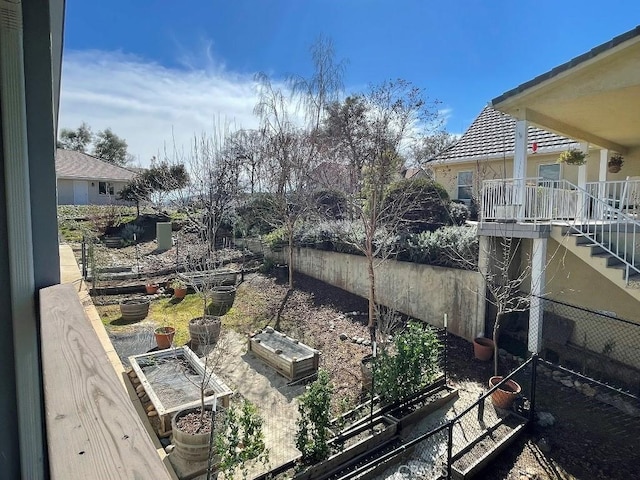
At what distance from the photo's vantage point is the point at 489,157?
12234 mm

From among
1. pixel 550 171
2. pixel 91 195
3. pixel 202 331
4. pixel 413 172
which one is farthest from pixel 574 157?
pixel 91 195

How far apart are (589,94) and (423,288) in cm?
495

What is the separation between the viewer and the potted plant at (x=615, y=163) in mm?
10383

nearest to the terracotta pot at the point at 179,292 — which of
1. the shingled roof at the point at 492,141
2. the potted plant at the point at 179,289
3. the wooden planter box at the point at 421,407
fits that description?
the potted plant at the point at 179,289

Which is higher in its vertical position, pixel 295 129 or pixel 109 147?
pixel 109 147

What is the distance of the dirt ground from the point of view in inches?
181

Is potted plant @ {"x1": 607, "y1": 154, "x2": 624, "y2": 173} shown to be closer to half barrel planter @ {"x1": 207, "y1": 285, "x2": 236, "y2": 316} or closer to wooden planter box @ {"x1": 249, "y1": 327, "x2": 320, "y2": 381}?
wooden planter box @ {"x1": 249, "y1": 327, "x2": 320, "y2": 381}

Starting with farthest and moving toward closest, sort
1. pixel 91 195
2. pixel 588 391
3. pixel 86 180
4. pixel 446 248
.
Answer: pixel 91 195 → pixel 86 180 → pixel 446 248 → pixel 588 391

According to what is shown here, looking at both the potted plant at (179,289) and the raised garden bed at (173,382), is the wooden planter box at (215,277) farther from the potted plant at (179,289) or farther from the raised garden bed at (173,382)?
the raised garden bed at (173,382)

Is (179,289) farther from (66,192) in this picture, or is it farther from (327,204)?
(66,192)

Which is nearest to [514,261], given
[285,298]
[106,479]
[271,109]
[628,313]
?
[628,313]

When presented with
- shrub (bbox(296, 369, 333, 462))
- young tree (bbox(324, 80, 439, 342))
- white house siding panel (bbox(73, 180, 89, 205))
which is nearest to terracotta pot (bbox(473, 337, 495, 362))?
young tree (bbox(324, 80, 439, 342))

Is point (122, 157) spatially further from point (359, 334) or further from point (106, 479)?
point (106, 479)

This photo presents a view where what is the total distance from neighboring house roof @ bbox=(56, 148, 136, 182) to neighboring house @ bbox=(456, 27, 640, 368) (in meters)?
24.5
